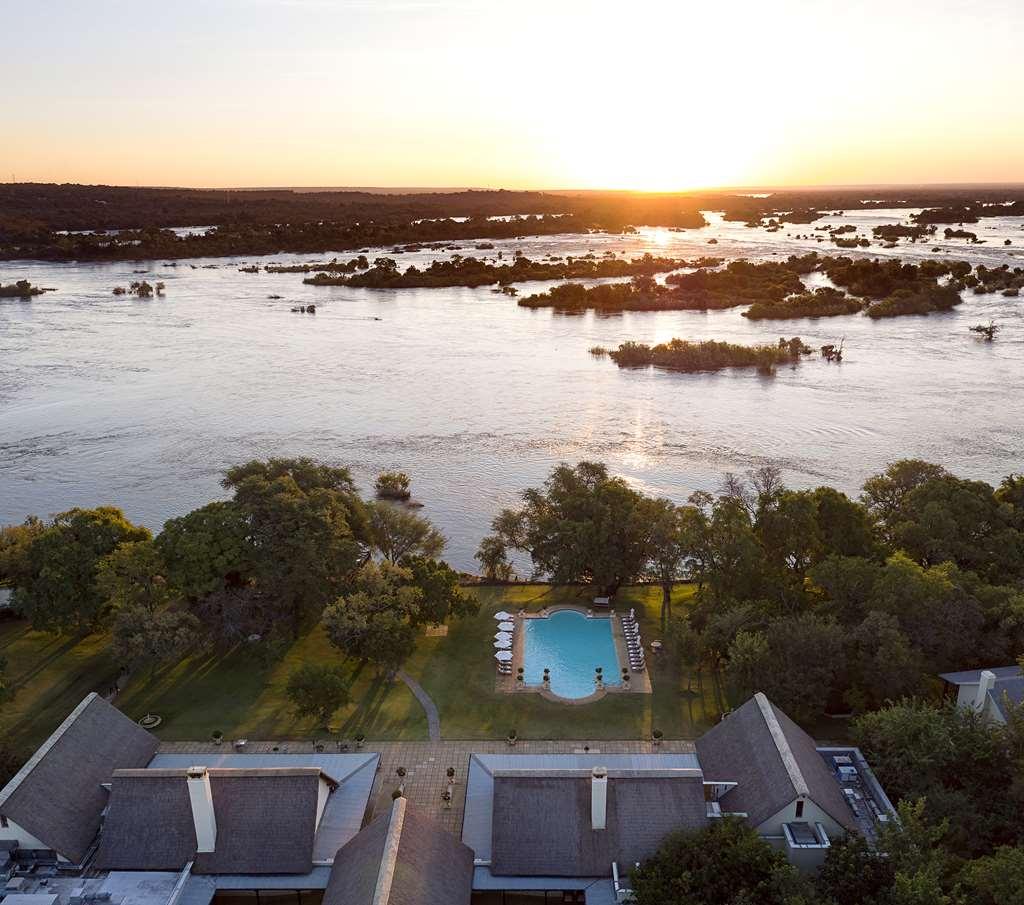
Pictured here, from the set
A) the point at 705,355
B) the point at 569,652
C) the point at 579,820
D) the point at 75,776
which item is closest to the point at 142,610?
the point at 75,776

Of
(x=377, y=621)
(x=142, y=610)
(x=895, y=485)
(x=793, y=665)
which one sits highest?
(x=895, y=485)

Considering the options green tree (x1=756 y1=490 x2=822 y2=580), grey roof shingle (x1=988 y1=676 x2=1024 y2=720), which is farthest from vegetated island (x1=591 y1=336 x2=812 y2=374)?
grey roof shingle (x1=988 y1=676 x2=1024 y2=720)

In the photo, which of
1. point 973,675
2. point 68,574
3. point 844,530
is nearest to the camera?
point 973,675

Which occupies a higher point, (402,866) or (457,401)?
(457,401)

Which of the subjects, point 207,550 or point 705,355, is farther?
point 705,355

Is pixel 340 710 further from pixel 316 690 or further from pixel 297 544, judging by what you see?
pixel 297 544

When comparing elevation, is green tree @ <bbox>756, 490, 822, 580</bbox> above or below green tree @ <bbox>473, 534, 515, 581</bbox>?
above

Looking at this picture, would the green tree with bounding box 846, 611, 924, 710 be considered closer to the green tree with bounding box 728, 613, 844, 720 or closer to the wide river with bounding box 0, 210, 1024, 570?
the green tree with bounding box 728, 613, 844, 720
